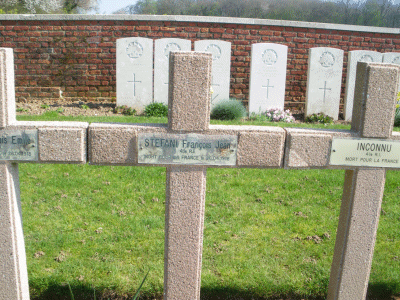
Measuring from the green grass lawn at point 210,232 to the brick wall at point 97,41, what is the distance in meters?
4.73

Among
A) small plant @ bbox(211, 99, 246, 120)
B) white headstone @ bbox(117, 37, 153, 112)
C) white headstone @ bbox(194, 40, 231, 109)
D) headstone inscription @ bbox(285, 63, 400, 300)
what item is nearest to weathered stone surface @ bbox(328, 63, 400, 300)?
headstone inscription @ bbox(285, 63, 400, 300)

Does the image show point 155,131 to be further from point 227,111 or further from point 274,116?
point 274,116

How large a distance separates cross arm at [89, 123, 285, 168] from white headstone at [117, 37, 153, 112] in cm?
558

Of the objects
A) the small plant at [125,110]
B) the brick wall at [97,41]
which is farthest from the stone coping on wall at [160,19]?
the small plant at [125,110]

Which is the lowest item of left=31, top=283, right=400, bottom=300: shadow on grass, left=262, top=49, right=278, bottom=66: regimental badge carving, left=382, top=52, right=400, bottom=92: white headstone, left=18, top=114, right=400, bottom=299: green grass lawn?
left=31, top=283, right=400, bottom=300: shadow on grass

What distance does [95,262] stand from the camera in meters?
2.73

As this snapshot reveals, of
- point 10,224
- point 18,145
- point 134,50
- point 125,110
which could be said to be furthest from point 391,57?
point 10,224

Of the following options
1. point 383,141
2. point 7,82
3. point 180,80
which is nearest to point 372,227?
point 383,141

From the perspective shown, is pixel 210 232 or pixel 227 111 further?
pixel 227 111

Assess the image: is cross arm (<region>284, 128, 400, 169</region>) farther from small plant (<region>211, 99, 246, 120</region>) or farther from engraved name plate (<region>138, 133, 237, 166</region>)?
small plant (<region>211, 99, 246, 120</region>)

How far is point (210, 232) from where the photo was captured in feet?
10.5

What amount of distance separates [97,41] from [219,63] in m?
2.91

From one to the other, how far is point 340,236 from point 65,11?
1540cm

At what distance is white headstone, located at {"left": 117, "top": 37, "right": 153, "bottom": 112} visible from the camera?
727cm
